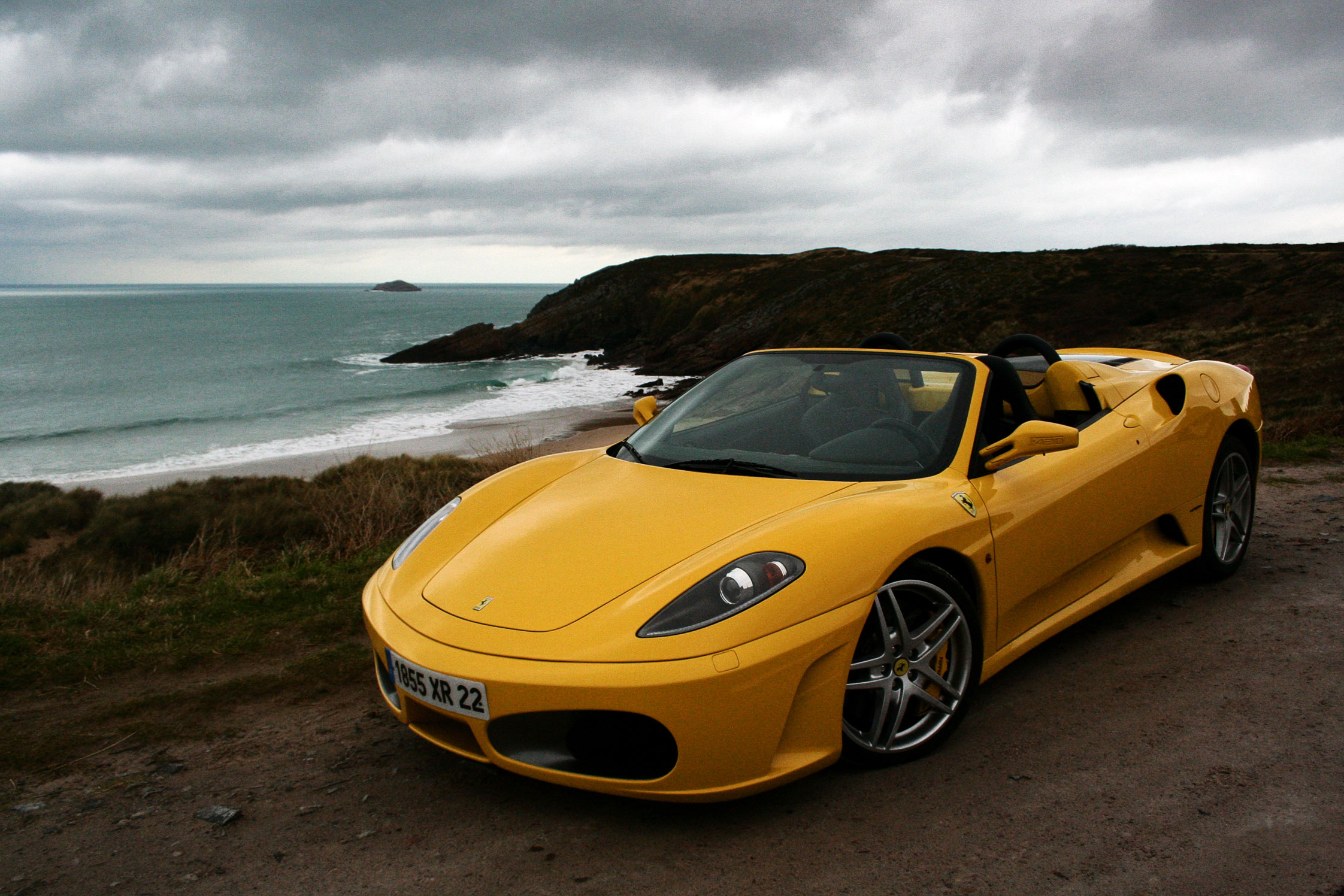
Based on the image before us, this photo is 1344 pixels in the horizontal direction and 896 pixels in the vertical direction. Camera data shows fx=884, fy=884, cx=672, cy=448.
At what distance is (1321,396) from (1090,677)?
523 inches

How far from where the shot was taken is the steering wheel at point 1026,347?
411 cm

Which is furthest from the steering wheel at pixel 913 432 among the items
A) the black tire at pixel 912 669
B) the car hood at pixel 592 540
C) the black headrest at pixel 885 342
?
the black headrest at pixel 885 342

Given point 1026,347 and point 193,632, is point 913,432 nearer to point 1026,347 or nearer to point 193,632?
point 1026,347

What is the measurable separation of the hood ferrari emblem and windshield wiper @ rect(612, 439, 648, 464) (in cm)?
121

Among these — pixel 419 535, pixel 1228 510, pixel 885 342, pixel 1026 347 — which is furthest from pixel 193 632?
pixel 1228 510

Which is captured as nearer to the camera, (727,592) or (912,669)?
(727,592)

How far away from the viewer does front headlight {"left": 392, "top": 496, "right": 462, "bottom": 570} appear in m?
3.32

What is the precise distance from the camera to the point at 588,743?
2354mm

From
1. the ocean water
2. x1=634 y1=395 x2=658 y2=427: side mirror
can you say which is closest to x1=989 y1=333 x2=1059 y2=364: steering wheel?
x1=634 y1=395 x2=658 y2=427: side mirror

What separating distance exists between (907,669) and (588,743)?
1.00 meters

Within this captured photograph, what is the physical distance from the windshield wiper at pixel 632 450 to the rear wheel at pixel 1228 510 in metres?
2.65

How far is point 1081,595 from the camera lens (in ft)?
11.2

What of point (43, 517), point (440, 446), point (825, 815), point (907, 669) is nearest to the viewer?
point (825, 815)

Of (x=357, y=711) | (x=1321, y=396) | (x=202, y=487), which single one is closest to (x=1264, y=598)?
(x=357, y=711)
